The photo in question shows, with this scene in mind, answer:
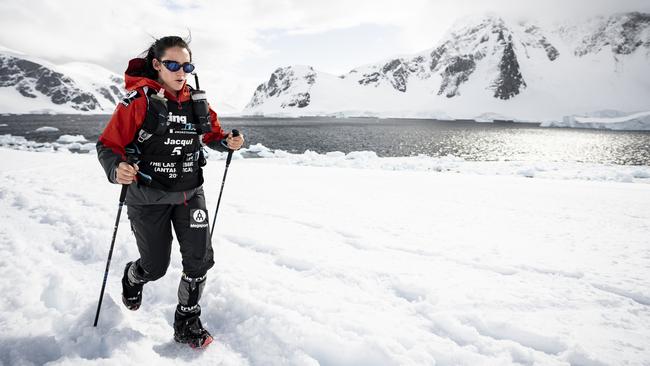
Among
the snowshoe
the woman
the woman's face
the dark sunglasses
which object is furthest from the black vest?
the snowshoe

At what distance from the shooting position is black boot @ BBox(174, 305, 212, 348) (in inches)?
118

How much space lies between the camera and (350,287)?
407 centimetres

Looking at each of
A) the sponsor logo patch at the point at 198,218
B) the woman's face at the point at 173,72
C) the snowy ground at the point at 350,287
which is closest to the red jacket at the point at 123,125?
the woman's face at the point at 173,72

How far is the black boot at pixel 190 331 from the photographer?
3.00 m

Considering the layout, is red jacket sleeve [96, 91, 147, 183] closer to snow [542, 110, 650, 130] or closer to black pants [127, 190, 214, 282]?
black pants [127, 190, 214, 282]

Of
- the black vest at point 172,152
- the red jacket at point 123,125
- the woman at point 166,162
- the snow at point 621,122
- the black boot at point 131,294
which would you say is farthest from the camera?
the snow at point 621,122

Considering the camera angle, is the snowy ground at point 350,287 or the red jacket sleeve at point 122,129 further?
the snowy ground at point 350,287

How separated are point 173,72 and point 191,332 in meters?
2.36

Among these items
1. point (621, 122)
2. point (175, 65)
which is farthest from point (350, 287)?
point (621, 122)

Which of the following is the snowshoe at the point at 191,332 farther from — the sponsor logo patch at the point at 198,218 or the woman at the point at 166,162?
the sponsor logo patch at the point at 198,218

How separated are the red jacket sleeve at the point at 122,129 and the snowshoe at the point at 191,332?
55.0 inches

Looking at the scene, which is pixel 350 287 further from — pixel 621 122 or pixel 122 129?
pixel 621 122

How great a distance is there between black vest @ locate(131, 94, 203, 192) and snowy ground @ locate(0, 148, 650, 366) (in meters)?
1.41

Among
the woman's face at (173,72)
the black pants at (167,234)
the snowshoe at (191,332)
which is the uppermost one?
the woman's face at (173,72)
